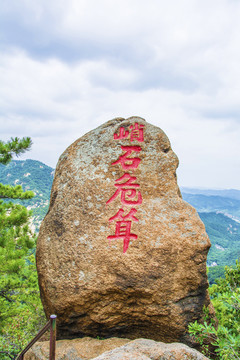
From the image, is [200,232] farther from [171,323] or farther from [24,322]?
[24,322]

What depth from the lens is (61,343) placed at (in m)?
4.20

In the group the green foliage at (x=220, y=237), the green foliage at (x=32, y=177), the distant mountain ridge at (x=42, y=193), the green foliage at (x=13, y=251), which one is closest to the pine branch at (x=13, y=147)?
the green foliage at (x=13, y=251)

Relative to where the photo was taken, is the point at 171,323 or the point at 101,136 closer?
the point at 171,323

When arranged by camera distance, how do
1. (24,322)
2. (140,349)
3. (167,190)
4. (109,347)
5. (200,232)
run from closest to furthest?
(140,349) → (109,347) → (200,232) → (167,190) → (24,322)

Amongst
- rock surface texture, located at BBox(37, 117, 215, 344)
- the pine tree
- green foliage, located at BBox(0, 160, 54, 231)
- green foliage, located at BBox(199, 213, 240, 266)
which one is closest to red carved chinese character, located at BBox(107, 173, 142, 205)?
rock surface texture, located at BBox(37, 117, 215, 344)

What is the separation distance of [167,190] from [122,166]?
0.90 m

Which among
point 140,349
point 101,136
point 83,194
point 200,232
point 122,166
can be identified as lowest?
point 140,349

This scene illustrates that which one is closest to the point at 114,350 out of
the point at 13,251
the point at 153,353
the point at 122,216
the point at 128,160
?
the point at 153,353

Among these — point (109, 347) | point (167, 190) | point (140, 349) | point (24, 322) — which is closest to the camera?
point (140, 349)

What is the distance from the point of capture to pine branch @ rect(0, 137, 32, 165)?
7812mm

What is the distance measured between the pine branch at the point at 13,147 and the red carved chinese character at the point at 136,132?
3998mm

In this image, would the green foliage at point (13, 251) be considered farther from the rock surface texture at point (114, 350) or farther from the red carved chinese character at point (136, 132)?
the red carved chinese character at point (136, 132)

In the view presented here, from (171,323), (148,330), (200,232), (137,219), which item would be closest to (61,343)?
(148,330)

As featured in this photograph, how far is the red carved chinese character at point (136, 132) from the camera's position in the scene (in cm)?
503
